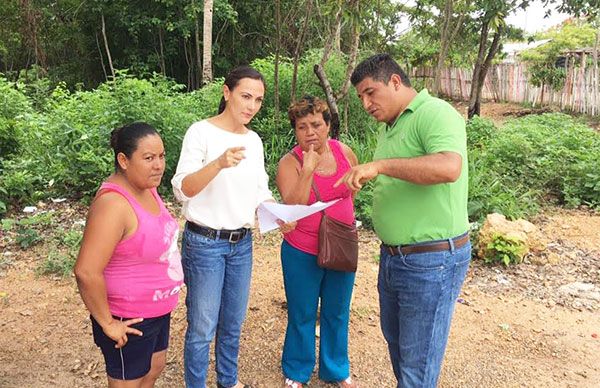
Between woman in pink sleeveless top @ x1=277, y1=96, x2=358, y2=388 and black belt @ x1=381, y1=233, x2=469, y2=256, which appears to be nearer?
black belt @ x1=381, y1=233, x2=469, y2=256

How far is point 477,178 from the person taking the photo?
6.05m

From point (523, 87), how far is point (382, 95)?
19.5 meters

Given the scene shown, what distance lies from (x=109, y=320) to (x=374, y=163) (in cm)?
113

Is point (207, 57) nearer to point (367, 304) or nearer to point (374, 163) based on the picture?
point (367, 304)

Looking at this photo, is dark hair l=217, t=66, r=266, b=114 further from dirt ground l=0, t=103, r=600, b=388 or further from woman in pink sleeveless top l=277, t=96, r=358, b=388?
dirt ground l=0, t=103, r=600, b=388

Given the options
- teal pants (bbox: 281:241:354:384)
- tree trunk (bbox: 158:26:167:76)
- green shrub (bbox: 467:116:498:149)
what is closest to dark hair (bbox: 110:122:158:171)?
teal pants (bbox: 281:241:354:384)

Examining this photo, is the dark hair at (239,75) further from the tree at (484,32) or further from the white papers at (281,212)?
the tree at (484,32)

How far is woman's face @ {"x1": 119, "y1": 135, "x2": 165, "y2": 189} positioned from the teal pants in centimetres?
102

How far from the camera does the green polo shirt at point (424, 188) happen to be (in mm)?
1896

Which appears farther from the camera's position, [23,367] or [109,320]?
[23,367]

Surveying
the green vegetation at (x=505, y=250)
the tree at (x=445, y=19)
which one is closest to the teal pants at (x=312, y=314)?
the green vegetation at (x=505, y=250)

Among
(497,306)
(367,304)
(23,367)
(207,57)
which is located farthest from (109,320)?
(207,57)

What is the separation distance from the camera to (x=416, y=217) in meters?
2.03

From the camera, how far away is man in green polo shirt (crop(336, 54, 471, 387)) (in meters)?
1.94
